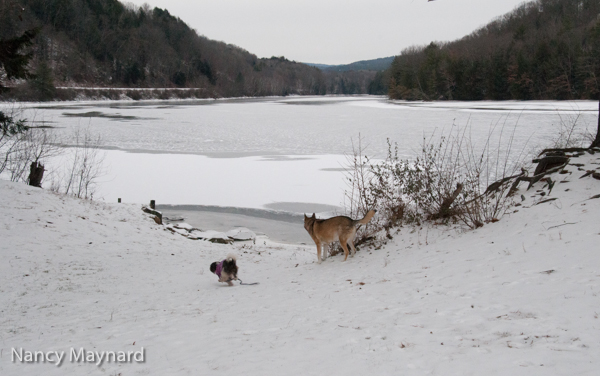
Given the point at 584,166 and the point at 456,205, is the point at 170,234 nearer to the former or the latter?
the point at 456,205

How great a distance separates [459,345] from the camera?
3.78m

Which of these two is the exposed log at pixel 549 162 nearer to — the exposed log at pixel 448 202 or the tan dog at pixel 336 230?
the exposed log at pixel 448 202

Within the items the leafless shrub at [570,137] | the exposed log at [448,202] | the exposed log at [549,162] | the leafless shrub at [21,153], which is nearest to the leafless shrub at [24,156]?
the leafless shrub at [21,153]

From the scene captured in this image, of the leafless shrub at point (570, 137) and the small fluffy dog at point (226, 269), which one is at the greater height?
the leafless shrub at point (570, 137)

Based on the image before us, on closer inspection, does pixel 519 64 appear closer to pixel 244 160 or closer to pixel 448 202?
pixel 244 160

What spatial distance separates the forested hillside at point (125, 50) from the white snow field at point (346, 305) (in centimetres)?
10652

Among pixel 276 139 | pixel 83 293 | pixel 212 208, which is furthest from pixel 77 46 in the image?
pixel 83 293

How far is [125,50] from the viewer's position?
134750mm

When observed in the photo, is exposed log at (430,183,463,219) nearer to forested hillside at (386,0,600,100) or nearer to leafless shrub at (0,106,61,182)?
leafless shrub at (0,106,61,182)

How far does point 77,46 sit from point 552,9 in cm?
14660

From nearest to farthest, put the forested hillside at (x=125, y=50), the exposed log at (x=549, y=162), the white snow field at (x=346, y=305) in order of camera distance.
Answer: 1. the white snow field at (x=346, y=305)
2. the exposed log at (x=549, y=162)
3. the forested hillside at (x=125, y=50)

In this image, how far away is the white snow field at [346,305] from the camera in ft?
12.2

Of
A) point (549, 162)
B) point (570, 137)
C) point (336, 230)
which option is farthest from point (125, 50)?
point (549, 162)

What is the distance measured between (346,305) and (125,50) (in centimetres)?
14928
